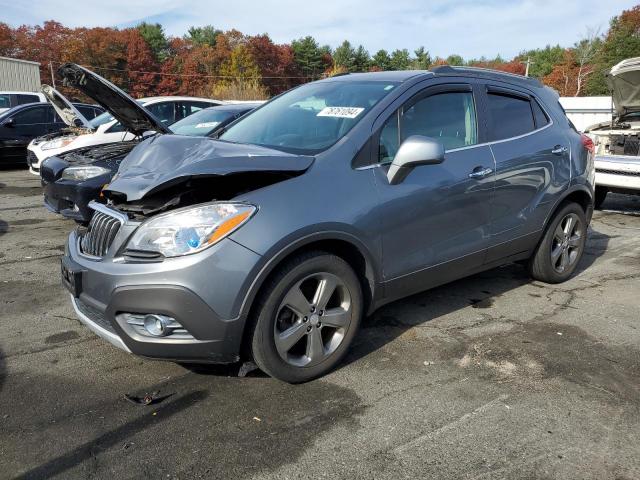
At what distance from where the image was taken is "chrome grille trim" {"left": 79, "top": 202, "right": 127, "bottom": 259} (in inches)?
113

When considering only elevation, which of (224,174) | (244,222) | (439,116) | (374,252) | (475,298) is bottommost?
(475,298)

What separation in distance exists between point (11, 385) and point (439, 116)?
3.15 meters

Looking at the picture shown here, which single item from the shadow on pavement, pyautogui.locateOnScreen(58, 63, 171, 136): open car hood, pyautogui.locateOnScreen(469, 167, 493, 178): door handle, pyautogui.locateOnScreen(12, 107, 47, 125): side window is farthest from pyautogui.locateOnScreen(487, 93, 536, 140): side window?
pyautogui.locateOnScreen(12, 107, 47, 125): side window

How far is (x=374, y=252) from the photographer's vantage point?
3.16 meters

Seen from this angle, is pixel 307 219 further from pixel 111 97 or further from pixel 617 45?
pixel 617 45

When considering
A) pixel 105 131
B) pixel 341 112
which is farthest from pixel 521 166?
pixel 105 131

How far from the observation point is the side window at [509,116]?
160 inches

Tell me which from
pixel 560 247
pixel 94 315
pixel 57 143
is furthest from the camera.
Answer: pixel 57 143

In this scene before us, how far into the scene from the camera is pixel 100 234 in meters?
2.96

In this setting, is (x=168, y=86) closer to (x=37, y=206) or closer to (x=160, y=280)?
(x=37, y=206)

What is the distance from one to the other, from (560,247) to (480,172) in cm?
159

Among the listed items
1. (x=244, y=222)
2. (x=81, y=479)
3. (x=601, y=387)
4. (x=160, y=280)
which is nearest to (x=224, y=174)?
(x=244, y=222)

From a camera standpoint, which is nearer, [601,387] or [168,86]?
[601,387]

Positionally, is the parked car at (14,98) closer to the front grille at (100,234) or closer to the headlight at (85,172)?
the headlight at (85,172)
